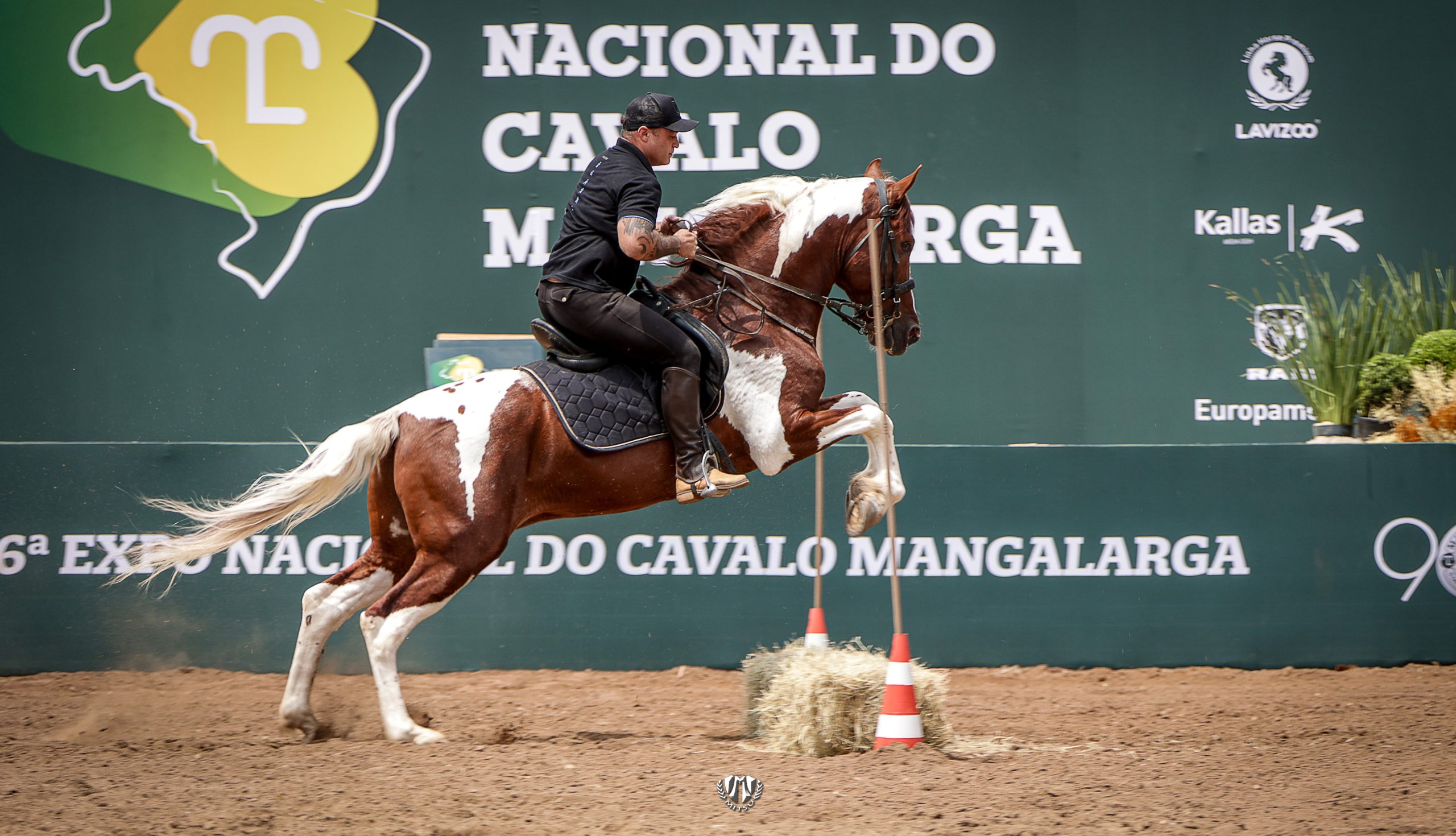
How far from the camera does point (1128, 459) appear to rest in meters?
7.66

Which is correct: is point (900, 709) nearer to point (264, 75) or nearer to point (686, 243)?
point (686, 243)

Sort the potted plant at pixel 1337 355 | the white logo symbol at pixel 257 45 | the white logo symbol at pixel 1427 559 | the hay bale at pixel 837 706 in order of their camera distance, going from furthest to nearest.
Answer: the white logo symbol at pixel 257 45
the potted plant at pixel 1337 355
the white logo symbol at pixel 1427 559
the hay bale at pixel 837 706

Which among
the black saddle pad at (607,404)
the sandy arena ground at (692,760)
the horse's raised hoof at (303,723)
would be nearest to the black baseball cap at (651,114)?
the black saddle pad at (607,404)

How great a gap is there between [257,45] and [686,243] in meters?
5.63

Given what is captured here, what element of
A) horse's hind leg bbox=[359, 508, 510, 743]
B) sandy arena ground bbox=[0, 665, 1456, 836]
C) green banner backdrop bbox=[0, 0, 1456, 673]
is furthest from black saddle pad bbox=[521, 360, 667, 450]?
green banner backdrop bbox=[0, 0, 1456, 673]

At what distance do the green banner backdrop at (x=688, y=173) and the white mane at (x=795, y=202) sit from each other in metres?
3.67

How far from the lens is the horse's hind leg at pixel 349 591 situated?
5.44 metres

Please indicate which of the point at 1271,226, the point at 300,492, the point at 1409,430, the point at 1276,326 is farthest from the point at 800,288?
the point at 1271,226

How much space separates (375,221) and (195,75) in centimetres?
170

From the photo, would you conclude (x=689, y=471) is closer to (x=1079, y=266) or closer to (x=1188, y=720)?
(x=1188, y=720)

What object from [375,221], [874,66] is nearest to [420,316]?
[375,221]

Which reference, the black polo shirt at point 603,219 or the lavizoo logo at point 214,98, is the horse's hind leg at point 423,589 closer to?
the black polo shirt at point 603,219

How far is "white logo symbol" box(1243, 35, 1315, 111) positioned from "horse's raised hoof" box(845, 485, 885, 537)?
5767 mm

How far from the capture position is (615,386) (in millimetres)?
5398
